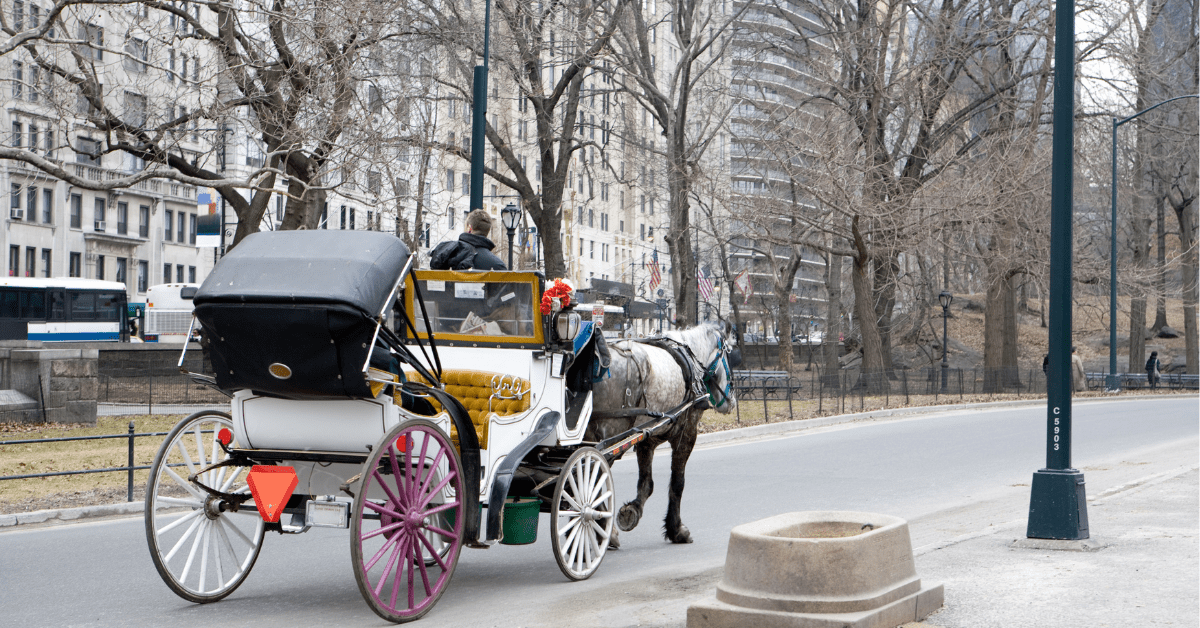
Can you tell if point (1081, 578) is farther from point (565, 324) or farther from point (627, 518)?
point (565, 324)

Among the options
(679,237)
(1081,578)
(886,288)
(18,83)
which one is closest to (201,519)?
(1081,578)

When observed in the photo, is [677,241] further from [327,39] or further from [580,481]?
[580,481]

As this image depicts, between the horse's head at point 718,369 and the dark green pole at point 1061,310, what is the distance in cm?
289

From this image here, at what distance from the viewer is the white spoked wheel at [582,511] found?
7.78m

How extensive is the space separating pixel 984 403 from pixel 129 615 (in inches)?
1175

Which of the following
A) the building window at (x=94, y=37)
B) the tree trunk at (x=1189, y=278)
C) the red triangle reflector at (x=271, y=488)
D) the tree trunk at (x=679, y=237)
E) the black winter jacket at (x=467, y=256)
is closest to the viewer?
the red triangle reflector at (x=271, y=488)

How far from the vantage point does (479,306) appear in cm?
834

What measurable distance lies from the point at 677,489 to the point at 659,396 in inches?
35.0

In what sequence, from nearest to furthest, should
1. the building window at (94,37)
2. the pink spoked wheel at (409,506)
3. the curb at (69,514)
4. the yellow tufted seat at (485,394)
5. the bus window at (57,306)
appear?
the pink spoked wheel at (409,506) → the yellow tufted seat at (485,394) → the curb at (69,514) → the building window at (94,37) → the bus window at (57,306)

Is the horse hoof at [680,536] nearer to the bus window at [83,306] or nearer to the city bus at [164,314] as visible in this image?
the bus window at [83,306]

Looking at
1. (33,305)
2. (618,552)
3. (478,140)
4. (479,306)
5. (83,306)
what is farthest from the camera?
(83,306)

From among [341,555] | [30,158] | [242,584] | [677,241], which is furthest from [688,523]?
[677,241]

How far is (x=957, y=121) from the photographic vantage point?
36.7 meters

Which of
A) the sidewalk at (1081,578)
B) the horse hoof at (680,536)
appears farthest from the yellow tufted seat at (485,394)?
the sidewalk at (1081,578)
